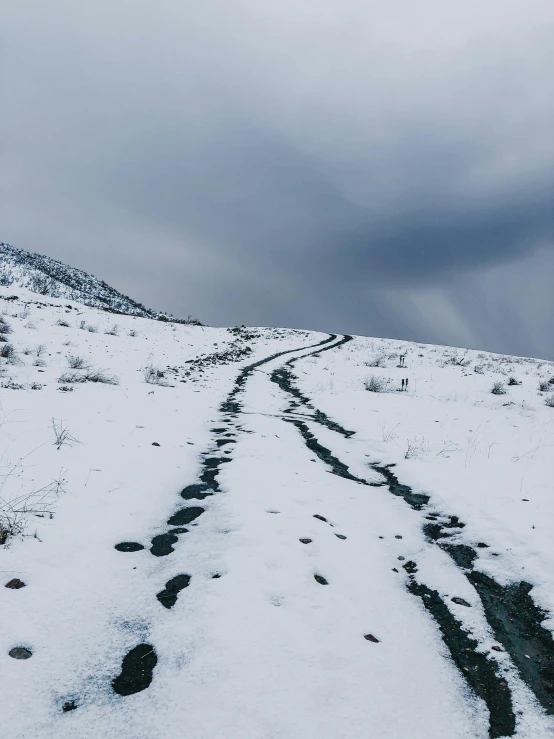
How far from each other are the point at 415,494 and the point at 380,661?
336cm

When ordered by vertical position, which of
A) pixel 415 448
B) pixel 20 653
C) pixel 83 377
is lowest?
pixel 20 653

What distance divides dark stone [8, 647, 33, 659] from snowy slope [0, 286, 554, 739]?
46mm

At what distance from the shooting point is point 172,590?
10.3 ft

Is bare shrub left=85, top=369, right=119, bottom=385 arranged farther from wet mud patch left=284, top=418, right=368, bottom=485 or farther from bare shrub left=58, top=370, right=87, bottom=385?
wet mud patch left=284, top=418, right=368, bottom=485

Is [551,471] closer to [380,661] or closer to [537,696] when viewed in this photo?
[537,696]

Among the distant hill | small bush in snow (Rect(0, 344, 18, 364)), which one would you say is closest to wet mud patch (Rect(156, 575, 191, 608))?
small bush in snow (Rect(0, 344, 18, 364))

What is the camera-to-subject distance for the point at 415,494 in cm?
576

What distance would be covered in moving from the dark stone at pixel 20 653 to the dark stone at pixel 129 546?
4.19ft

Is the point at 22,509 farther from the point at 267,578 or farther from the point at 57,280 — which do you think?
the point at 57,280

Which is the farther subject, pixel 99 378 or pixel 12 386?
pixel 99 378

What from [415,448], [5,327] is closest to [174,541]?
[415,448]

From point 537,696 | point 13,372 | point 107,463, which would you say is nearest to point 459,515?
point 537,696

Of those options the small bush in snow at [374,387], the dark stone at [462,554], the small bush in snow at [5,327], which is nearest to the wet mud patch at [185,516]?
the dark stone at [462,554]

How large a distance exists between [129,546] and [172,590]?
82 centimetres
